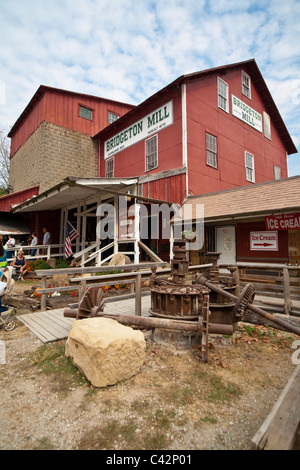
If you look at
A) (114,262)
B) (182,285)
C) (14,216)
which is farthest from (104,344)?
(14,216)

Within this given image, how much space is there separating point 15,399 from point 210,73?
16341mm

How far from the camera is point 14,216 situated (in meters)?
19.7

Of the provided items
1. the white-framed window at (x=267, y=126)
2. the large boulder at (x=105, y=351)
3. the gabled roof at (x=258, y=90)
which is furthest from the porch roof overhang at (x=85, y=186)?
the white-framed window at (x=267, y=126)

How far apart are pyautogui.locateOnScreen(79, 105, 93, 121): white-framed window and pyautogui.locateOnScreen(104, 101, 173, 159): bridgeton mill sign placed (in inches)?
108

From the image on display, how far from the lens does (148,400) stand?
9.98 feet

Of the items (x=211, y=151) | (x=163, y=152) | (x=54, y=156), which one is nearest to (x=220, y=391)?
(x=163, y=152)

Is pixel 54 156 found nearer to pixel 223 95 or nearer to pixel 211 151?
pixel 211 151

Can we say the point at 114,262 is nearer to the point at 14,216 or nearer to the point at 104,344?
the point at 104,344

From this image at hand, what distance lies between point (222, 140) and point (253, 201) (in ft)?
23.7

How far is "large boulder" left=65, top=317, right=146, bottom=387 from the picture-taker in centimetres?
326

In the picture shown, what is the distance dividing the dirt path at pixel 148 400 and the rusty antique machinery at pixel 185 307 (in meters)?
0.54

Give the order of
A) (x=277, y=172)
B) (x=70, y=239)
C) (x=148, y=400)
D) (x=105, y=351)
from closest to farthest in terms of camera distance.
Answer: (x=148, y=400) → (x=105, y=351) → (x=70, y=239) → (x=277, y=172)

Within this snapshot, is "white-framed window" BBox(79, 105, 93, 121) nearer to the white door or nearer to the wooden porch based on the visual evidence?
the white door

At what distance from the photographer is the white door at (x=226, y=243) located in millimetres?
10594
